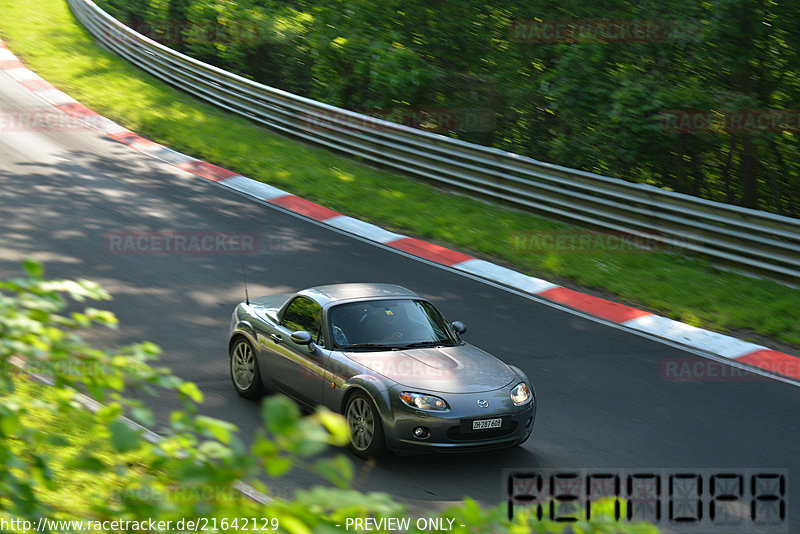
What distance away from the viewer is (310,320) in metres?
8.93

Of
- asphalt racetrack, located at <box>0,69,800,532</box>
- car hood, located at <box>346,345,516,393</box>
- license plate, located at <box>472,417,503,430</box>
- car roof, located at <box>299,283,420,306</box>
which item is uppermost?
car roof, located at <box>299,283,420,306</box>

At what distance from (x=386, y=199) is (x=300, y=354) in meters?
8.86

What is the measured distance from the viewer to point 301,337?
8523 mm

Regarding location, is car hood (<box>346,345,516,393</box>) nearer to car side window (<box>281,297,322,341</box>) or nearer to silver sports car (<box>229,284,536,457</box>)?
silver sports car (<box>229,284,536,457</box>)

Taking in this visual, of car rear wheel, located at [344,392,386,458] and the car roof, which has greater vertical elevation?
the car roof

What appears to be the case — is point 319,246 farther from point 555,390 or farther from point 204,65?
point 204,65

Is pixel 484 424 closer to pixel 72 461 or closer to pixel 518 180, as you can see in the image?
pixel 72 461

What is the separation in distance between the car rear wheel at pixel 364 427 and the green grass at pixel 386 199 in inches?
243

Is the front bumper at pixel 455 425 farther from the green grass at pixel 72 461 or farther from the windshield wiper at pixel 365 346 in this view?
the green grass at pixel 72 461

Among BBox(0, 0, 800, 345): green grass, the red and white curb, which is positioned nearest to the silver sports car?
the red and white curb

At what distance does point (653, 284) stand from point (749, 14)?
20.0 ft

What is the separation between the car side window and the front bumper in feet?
4.79

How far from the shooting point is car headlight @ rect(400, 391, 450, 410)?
7.66m

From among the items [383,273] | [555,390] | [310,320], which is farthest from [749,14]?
[310,320]
